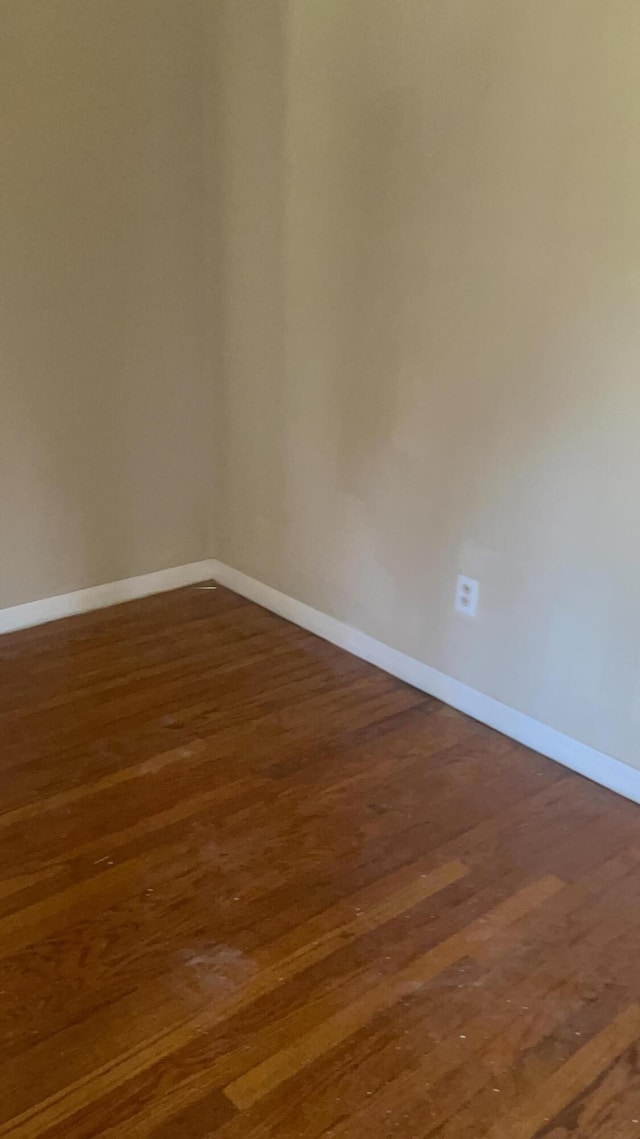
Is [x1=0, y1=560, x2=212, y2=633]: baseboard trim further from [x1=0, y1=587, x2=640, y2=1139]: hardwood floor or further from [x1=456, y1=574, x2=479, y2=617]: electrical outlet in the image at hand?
[x1=456, y1=574, x2=479, y2=617]: electrical outlet

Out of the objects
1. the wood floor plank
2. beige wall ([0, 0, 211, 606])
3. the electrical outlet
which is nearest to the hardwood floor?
the wood floor plank

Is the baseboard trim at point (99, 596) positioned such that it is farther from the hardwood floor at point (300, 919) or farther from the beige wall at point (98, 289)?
the hardwood floor at point (300, 919)

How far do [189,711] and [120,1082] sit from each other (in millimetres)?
1119

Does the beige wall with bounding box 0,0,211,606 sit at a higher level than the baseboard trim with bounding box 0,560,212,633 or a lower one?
higher

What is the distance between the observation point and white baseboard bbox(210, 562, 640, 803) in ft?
7.10

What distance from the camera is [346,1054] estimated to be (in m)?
1.47

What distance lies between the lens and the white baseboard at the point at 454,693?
216cm

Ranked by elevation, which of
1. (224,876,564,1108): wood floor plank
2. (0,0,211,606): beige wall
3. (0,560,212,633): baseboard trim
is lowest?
(0,560,212,633): baseboard trim

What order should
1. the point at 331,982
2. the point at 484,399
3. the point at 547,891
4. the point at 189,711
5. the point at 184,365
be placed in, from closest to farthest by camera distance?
the point at 331,982 < the point at 547,891 < the point at 484,399 < the point at 189,711 < the point at 184,365

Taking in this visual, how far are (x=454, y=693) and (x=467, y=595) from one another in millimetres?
286

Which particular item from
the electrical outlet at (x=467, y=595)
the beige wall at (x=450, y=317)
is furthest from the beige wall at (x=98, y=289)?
the electrical outlet at (x=467, y=595)

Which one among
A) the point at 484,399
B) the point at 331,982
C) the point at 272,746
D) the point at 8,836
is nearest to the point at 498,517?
the point at 484,399

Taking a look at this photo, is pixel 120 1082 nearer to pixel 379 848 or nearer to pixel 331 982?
pixel 331 982

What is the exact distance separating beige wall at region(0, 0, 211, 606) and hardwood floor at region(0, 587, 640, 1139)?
1.90ft
